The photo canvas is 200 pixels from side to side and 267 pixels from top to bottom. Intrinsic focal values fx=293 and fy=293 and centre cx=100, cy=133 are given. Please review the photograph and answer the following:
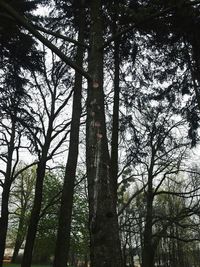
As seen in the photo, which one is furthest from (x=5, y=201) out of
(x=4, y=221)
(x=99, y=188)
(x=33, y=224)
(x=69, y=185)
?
(x=99, y=188)

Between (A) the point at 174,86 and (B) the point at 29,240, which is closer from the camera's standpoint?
(A) the point at 174,86

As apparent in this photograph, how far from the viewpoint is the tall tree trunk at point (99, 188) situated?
3033 millimetres

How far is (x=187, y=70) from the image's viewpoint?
29.2 feet

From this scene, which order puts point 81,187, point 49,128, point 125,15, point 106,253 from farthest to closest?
point 81,187, point 49,128, point 125,15, point 106,253

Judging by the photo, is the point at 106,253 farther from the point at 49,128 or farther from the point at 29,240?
the point at 49,128

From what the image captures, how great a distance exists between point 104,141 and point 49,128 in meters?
9.24

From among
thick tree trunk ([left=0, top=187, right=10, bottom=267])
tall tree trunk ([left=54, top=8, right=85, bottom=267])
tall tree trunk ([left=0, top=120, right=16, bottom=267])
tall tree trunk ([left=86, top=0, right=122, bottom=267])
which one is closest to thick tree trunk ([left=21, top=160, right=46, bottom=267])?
tall tree trunk ([left=0, top=120, right=16, bottom=267])

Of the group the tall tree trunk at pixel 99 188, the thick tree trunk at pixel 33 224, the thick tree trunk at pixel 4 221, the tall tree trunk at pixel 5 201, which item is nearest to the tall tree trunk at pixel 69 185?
the tall tree trunk at pixel 99 188

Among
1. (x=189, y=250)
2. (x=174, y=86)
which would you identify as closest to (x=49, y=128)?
(x=174, y=86)

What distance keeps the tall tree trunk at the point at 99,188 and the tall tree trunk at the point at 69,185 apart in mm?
3368

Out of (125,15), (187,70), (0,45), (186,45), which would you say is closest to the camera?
(125,15)

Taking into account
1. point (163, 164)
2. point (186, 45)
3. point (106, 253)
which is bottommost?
point (106, 253)

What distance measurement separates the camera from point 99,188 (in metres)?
3.40

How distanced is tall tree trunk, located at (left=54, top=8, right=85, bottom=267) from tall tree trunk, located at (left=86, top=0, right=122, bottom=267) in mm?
3368
